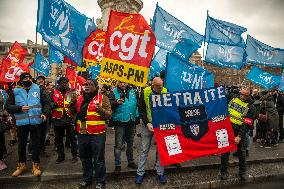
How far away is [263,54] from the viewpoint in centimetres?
1108

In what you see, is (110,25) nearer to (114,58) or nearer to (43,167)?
(114,58)

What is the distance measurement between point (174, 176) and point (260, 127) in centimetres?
529

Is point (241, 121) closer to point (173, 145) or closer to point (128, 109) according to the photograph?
point (173, 145)

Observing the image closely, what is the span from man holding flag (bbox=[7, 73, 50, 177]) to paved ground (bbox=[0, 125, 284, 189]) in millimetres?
304

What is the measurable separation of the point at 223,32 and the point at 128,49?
6.24m

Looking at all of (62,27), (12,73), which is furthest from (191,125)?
(12,73)

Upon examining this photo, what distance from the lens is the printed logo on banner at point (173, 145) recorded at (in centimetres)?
579

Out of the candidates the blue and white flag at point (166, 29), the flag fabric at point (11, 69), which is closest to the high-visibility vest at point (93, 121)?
the flag fabric at point (11, 69)

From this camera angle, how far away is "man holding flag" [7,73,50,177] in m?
5.78

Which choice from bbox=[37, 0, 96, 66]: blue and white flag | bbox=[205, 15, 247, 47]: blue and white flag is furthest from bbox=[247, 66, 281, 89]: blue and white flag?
bbox=[37, 0, 96, 66]: blue and white flag

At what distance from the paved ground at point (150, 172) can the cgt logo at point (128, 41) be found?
271 cm

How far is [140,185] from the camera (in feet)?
18.9

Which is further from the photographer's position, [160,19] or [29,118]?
[160,19]

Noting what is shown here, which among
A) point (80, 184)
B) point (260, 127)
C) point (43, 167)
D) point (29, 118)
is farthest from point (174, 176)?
point (260, 127)
